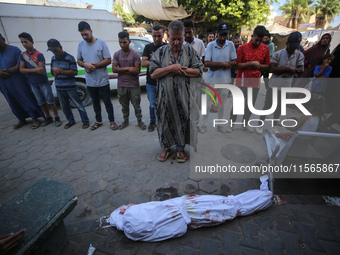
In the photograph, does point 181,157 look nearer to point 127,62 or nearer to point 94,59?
point 127,62

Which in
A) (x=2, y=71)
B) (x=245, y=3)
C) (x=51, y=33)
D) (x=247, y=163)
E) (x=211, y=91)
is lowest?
(x=247, y=163)

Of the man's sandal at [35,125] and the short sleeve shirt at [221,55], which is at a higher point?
the short sleeve shirt at [221,55]

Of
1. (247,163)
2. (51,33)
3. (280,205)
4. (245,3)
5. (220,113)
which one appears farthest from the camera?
(245,3)

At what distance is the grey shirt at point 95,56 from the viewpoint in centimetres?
345

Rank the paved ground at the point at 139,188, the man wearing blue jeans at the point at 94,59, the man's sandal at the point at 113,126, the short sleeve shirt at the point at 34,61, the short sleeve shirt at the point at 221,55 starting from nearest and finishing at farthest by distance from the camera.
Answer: the paved ground at the point at 139,188
the short sleeve shirt at the point at 221,55
the man wearing blue jeans at the point at 94,59
the short sleeve shirt at the point at 34,61
the man's sandal at the point at 113,126

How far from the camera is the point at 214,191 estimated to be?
2.28 m

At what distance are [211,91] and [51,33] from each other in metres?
4.80

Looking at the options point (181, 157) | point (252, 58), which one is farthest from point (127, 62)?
point (252, 58)

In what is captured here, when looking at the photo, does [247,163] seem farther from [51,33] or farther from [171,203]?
[51,33]

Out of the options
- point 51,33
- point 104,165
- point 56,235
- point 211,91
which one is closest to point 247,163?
point 211,91

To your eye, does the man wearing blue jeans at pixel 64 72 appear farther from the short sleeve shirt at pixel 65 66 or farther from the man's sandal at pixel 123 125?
the man's sandal at pixel 123 125

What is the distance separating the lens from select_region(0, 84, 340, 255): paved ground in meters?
1.63

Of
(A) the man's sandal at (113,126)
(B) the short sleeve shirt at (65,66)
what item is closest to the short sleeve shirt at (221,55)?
(A) the man's sandal at (113,126)

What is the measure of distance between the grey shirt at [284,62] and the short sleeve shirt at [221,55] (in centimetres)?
83
